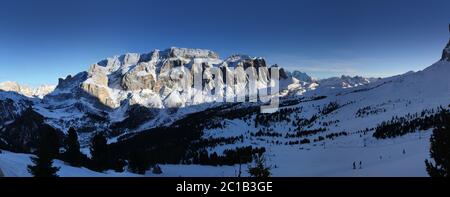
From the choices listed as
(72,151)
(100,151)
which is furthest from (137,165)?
(72,151)

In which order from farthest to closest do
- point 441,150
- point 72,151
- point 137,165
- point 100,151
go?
1. point 137,165
2. point 100,151
3. point 72,151
4. point 441,150

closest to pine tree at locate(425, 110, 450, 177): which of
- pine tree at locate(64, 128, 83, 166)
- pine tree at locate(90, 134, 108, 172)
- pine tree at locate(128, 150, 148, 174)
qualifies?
pine tree at locate(64, 128, 83, 166)

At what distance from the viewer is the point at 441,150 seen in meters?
37.9

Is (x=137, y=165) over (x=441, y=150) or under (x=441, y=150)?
under

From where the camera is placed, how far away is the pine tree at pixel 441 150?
122 ft

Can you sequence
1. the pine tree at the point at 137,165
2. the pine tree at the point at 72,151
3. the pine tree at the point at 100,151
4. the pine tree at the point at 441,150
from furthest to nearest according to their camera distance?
the pine tree at the point at 137,165 → the pine tree at the point at 100,151 → the pine tree at the point at 72,151 → the pine tree at the point at 441,150

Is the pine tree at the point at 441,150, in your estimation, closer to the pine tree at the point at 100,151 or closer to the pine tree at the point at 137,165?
the pine tree at the point at 100,151

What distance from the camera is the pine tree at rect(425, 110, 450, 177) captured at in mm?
37125

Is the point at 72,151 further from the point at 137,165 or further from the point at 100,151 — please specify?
the point at 137,165

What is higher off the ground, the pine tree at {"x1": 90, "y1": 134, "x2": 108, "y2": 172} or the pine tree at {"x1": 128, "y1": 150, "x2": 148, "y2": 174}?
the pine tree at {"x1": 90, "y1": 134, "x2": 108, "y2": 172}

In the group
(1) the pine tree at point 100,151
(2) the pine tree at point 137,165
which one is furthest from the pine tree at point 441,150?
(2) the pine tree at point 137,165

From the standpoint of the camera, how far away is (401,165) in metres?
82.5

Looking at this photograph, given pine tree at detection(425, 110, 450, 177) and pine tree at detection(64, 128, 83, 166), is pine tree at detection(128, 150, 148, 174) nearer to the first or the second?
pine tree at detection(64, 128, 83, 166)
